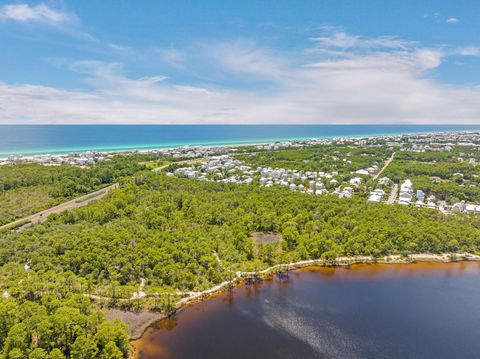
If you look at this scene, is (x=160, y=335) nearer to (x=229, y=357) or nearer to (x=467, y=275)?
(x=229, y=357)

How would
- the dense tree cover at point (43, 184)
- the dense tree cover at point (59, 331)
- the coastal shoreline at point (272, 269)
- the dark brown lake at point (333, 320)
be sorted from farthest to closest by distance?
the dense tree cover at point (43, 184) < the coastal shoreline at point (272, 269) < the dark brown lake at point (333, 320) < the dense tree cover at point (59, 331)

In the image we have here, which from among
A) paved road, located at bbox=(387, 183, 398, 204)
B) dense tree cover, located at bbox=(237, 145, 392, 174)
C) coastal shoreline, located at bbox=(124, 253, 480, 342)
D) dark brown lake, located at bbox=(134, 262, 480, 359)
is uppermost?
dense tree cover, located at bbox=(237, 145, 392, 174)

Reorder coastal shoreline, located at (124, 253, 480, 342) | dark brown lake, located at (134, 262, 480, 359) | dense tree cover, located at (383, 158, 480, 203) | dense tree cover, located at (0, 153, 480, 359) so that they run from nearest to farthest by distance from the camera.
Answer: dense tree cover, located at (0, 153, 480, 359)
dark brown lake, located at (134, 262, 480, 359)
coastal shoreline, located at (124, 253, 480, 342)
dense tree cover, located at (383, 158, 480, 203)

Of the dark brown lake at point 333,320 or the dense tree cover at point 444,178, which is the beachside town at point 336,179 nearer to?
the dense tree cover at point 444,178

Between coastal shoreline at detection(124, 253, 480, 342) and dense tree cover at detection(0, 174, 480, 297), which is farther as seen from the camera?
dense tree cover at detection(0, 174, 480, 297)

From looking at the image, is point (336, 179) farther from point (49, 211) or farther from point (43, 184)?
point (43, 184)

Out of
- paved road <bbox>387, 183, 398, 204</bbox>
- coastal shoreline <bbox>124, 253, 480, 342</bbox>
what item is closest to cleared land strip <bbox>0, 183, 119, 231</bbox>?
coastal shoreline <bbox>124, 253, 480, 342</bbox>

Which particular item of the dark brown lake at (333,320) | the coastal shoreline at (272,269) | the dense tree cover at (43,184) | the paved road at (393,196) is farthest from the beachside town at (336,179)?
the dark brown lake at (333,320)

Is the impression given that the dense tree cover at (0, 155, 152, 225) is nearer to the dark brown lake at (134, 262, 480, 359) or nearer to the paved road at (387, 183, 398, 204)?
the dark brown lake at (134, 262, 480, 359)
